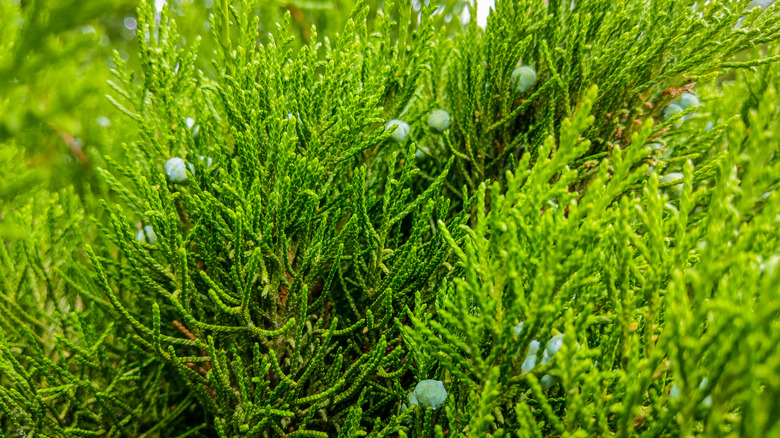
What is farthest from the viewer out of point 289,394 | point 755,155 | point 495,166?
point 495,166

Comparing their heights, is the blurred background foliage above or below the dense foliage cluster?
above

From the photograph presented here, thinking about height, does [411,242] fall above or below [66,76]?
below

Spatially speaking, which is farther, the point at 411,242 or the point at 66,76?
the point at 66,76

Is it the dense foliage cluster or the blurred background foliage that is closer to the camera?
the dense foliage cluster

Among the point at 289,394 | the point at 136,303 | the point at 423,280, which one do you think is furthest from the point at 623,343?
the point at 136,303

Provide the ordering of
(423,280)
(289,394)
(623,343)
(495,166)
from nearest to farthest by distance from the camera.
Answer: (623,343) < (289,394) < (423,280) < (495,166)

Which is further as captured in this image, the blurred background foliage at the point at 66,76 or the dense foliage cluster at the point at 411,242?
the blurred background foliage at the point at 66,76

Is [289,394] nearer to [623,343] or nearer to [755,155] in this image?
[623,343]

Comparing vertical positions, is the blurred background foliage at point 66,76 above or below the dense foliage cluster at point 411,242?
above
